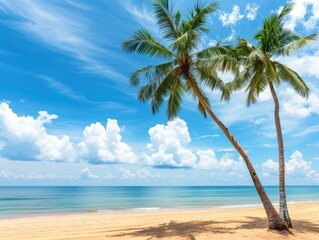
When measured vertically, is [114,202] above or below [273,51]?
below

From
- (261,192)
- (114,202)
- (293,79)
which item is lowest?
(114,202)

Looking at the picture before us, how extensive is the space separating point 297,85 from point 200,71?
3.76 m

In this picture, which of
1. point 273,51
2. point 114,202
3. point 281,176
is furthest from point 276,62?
point 114,202

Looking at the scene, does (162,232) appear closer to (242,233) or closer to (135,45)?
(242,233)

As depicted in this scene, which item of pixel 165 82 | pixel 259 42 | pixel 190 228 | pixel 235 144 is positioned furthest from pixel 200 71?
pixel 190 228

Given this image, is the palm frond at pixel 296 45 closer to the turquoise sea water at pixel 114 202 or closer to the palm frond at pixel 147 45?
the palm frond at pixel 147 45

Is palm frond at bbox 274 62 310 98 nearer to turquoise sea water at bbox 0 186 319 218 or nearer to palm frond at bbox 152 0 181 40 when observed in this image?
palm frond at bbox 152 0 181 40

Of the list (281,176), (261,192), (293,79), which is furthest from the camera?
(293,79)

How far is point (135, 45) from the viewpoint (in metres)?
11.9

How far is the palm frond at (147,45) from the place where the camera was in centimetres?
1153

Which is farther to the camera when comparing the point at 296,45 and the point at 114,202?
the point at 114,202

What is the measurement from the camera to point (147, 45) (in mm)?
11656

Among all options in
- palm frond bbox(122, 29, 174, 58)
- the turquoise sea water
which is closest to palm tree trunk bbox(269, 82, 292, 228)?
palm frond bbox(122, 29, 174, 58)

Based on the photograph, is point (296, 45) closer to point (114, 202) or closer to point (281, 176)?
point (281, 176)
